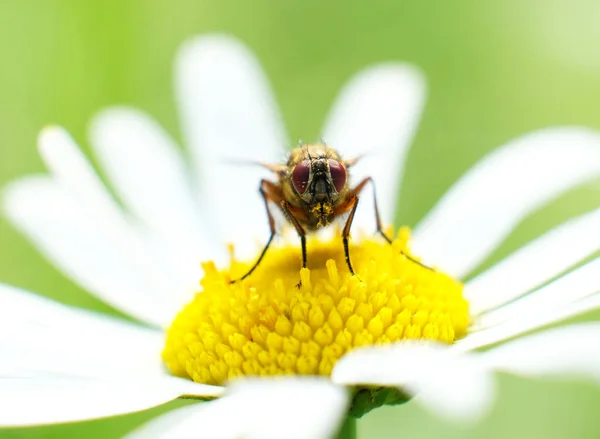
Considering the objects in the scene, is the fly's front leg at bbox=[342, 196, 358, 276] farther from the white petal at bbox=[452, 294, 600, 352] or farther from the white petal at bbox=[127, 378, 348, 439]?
the white petal at bbox=[127, 378, 348, 439]

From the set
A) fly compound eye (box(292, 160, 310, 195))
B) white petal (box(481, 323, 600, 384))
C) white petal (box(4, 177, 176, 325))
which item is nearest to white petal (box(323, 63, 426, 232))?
white petal (box(4, 177, 176, 325))

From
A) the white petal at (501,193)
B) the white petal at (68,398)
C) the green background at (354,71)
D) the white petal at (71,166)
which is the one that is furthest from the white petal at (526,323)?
the white petal at (71,166)

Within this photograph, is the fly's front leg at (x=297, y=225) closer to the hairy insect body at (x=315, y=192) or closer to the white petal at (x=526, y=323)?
the hairy insect body at (x=315, y=192)

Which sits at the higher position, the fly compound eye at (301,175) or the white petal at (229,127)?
the white petal at (229,127)

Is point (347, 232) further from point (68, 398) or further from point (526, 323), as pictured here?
point (68, 398)

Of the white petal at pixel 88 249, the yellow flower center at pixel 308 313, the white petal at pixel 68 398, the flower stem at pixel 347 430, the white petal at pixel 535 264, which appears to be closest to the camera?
the white petal at pixel 68 398

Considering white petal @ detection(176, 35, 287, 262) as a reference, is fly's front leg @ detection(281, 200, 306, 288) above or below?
below

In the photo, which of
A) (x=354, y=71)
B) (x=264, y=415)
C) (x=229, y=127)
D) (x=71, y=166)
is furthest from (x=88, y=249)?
(x=354, y=71)

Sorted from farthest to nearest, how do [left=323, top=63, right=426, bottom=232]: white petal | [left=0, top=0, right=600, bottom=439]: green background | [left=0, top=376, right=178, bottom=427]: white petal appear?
[left=0, top=0, right=600, bottom=439]: green background < [left=323, top=63, right=426, bottom=232]: white petal < [left=0, top=376, right=178, bottom=427]: white petal

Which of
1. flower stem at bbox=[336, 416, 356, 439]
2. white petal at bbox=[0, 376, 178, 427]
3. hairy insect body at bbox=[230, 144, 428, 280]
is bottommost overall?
flower stem at bbox=[336, 416, 356, 439]
